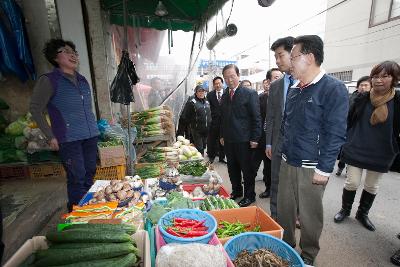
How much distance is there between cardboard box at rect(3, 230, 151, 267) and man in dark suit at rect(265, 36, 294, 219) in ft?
7.07

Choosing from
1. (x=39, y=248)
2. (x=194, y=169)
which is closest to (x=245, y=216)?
(x=194, y=169)

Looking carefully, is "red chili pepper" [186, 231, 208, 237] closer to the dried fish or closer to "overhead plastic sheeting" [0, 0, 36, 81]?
the dried fish

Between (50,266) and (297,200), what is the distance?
2248 millimetres

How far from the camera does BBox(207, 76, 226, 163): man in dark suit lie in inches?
267

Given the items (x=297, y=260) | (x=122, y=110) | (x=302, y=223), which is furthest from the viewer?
(x=122, y=110)

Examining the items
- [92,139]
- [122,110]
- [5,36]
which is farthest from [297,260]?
[122,110]

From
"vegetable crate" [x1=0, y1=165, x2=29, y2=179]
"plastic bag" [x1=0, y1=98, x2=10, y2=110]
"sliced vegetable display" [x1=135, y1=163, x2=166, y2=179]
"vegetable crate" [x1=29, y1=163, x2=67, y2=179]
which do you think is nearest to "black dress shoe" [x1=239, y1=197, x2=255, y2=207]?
"sliced vegetable display" [x1=135, y1=163, x2=166, y2=179]

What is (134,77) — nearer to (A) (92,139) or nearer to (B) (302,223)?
(A) (92,139)

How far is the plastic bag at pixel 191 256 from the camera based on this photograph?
1.37 meters

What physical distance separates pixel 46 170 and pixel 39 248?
11.1 feet

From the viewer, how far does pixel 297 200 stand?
8.41 feet

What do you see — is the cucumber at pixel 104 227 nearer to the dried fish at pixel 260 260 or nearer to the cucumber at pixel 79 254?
the cucumber at pixel 79 254

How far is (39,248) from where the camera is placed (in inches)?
67.0

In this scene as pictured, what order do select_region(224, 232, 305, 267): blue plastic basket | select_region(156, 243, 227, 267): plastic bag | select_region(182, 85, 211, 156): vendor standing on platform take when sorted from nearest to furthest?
select_region(156, 243, 227, 267): plastic bag
select_region(224, 232, 305, 267): blue plastic basket
select_region(182, 85, 211, 156): vendor standing on platform
